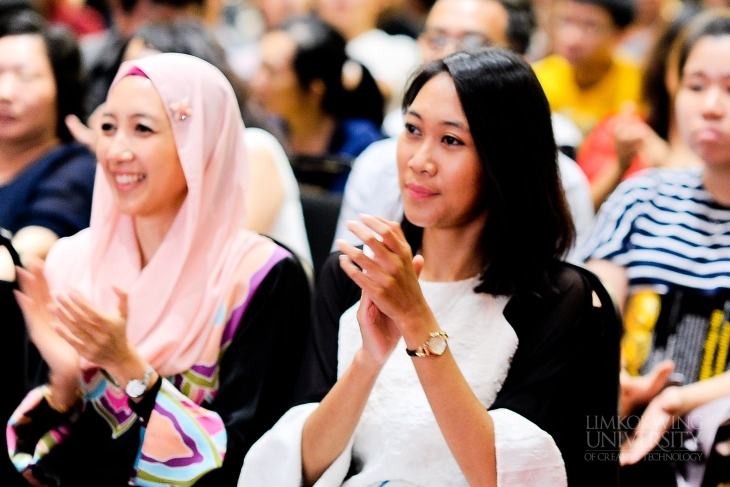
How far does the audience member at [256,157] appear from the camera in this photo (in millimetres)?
2768

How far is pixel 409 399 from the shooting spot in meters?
1.79

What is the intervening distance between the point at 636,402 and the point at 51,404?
4.02ft

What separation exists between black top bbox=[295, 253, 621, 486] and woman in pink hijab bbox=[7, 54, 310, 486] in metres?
0.22

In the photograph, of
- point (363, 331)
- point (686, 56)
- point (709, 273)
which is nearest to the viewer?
point (363, 331)

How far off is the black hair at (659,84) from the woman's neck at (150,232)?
1.70m

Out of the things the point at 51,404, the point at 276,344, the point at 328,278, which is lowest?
the point at 51,404

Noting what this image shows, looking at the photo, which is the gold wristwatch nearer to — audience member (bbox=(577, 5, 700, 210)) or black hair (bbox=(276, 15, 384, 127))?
audience member (bbox=(577, 5, 700, 210))

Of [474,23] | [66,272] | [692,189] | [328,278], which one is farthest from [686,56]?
[66,272]

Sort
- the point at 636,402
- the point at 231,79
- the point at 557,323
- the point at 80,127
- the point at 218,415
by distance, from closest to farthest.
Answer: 1. the point at 557,323
2. the point at 218,415
3. the point at 636,402
4. the point at 80,127
5. the point at 231,79

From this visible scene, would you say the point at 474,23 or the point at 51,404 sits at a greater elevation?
the point at 474,23

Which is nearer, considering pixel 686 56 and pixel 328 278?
pixel 328 278

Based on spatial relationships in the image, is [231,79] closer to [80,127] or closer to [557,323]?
[80,127]

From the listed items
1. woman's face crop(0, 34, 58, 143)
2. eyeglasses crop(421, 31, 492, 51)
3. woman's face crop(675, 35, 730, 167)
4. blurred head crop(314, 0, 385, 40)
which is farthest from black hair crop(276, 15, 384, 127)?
woman's face crop(675, 35, 730, 167)

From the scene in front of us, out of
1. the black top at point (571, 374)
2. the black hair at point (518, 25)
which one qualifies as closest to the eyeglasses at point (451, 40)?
the black hair at point (518, 25)
